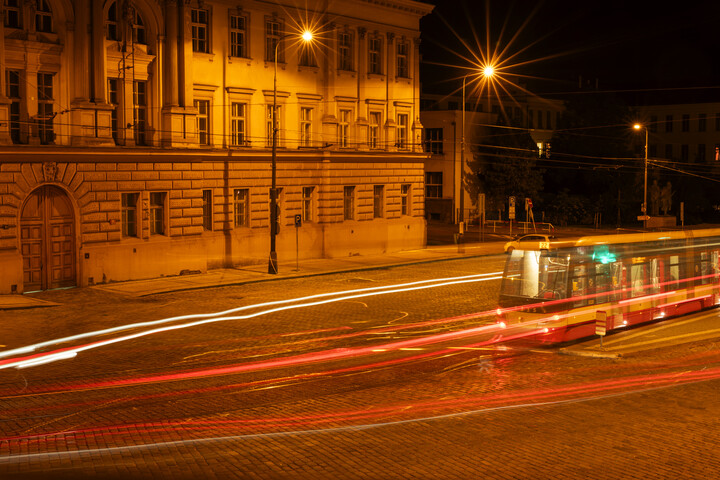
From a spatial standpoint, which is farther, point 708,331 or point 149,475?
point 708,331

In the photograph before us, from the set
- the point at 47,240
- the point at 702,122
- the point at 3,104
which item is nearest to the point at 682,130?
the point at 702,122

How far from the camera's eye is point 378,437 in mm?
12219

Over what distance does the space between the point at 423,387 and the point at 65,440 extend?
6.48 metres

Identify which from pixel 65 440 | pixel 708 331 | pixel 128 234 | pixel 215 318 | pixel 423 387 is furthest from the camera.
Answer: pixel 128 234

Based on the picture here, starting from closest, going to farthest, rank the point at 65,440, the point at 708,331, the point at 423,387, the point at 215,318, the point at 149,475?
the point at 149,475
the point at 65,440
the point at 423,387
the point at 708,331
the point at 215,318

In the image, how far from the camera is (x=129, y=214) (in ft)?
110

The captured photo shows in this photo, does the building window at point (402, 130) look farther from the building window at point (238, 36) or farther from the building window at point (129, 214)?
the building window at point (129, 214)

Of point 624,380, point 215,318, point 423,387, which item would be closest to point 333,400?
point 423,387

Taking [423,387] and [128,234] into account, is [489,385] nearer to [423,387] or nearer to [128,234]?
[423,387]

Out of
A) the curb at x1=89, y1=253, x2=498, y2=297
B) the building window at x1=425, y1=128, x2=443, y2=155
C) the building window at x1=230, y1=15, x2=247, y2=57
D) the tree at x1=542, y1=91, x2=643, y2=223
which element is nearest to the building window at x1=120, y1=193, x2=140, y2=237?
the curb at x1=89, y1=253, x2=498, y2=297

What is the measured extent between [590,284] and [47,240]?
788 inches

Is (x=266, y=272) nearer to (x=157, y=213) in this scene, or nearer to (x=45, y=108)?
(x=157, y=213)

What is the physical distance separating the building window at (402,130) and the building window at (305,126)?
23.0 ft

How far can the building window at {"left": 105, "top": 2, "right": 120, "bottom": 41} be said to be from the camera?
108ft
